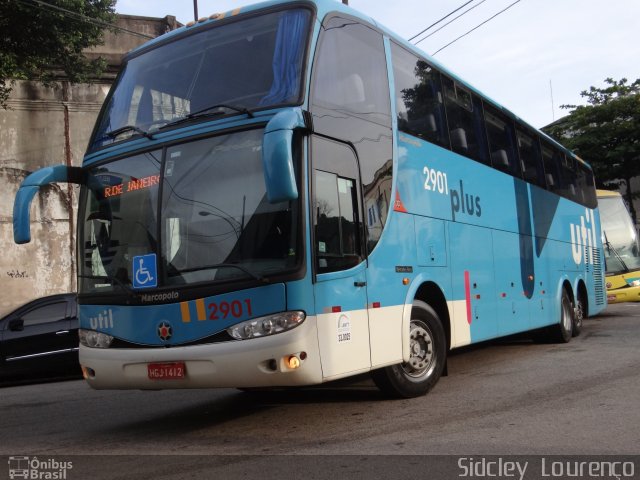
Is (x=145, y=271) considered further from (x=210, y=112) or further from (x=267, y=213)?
(x=210, y=112)

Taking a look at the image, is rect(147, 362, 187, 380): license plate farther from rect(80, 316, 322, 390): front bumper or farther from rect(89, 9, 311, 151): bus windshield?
rect(89, 9, 311, 151): bus windshield

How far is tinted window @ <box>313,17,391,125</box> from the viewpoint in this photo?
5.87 metres

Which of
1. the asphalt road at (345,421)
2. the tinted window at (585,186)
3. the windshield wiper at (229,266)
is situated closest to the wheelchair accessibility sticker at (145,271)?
the windshield wiper at (229,266)

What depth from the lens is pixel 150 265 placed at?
5.61 metres

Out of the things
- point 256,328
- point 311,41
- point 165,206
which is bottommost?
point 256,328

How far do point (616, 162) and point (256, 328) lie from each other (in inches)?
1111

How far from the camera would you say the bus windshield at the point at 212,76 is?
5664 millimetres

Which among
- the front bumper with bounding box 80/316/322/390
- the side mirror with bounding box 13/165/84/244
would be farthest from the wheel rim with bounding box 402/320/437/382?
the side mirror with bounding box 13/165/84/244

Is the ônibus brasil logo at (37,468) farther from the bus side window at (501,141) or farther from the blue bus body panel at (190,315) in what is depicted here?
the bus side window at (501,141)

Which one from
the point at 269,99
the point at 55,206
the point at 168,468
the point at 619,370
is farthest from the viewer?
the point at 55,206

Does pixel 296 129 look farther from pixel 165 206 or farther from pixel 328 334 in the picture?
pixel 328 334

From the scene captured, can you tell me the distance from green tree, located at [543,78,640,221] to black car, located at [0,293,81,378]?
81.5 feet

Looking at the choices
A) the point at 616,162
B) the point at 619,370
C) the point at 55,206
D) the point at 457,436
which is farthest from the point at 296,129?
the point at 616,162

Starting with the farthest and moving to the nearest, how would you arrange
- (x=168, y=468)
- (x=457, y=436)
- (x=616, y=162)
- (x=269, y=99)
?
1. (x=616, y=162)
2. (x=269, y=99)
3. (x=457, y=436)
4. (x=168, y=468)
